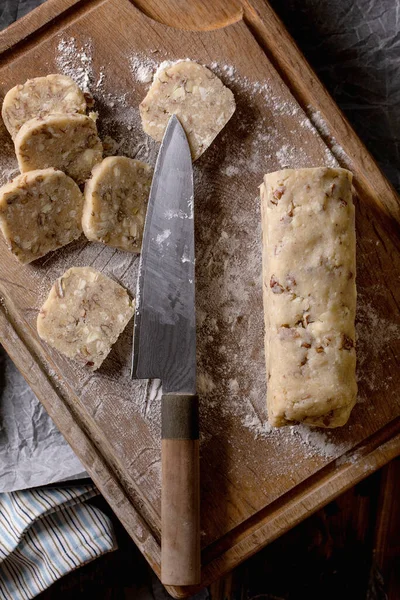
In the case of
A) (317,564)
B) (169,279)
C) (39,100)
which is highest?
(39,100)

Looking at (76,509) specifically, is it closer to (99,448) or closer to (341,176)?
(99,448)

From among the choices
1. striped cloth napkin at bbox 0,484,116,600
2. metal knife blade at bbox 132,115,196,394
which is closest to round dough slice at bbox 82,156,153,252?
metal knife blade at bbox 132,115,196,394

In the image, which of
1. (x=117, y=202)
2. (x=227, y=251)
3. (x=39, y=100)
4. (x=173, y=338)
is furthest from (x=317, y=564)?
(x=39, y=100)

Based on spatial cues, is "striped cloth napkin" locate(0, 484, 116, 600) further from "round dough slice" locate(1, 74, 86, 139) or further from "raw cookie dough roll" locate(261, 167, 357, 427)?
"round dough slice" locate(1, 74, 86, 139)

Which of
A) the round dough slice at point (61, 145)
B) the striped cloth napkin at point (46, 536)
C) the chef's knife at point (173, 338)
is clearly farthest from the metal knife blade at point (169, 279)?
the striped cloth napkin at point (46, 536)

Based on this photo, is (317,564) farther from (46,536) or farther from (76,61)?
(76,61)

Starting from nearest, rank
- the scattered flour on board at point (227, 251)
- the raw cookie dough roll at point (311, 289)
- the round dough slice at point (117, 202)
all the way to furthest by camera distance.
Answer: the raw cookie dough roll at point (311, 289) → the round dough slice at point (117, 202) → the scattered flour on board at point (227, 251)

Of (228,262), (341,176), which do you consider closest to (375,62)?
(341,176)

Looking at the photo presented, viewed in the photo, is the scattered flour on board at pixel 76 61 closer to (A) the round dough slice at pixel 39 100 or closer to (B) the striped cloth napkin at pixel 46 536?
(A) the round dough slice at pixel 39 100
